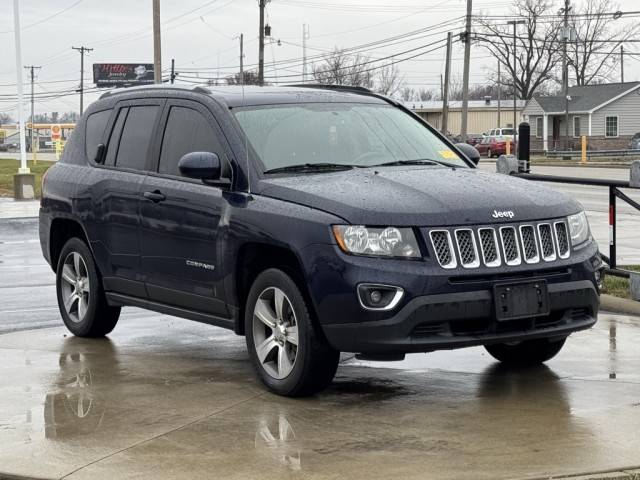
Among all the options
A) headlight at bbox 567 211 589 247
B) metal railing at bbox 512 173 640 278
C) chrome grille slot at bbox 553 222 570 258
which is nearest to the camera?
chrome grille slot at bbox 553 222 570 258

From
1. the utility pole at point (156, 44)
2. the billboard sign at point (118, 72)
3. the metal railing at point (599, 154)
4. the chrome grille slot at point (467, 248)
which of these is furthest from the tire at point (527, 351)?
the billboard sign at point (118, 72)

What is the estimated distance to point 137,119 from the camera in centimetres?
875

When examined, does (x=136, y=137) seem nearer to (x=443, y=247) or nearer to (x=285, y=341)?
(x=285, y=341)

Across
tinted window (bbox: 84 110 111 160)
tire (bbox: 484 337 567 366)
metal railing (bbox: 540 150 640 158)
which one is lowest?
tire (bbox: 484 337 567 366)

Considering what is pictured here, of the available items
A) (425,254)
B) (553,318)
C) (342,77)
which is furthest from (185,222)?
(342,77)

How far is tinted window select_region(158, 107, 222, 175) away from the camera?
7891 mm

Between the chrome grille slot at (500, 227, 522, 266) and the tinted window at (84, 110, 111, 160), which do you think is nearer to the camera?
the chrome grille slot at (500, 227, 522, 266)

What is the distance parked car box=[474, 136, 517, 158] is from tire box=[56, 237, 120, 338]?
5857 cm

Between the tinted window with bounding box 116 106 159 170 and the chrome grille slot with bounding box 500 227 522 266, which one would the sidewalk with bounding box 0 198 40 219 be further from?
the chrome grille slot with bounding box 500 227 522 266

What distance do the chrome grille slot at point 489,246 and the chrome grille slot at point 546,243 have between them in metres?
0.34

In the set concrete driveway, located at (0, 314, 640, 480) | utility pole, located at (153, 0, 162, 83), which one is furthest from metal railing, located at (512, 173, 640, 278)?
utility pole, located at (153, 0, 162, 83)

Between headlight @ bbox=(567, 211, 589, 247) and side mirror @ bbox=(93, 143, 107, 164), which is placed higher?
side mirror @ bbox=(93, 143, 107, 164)

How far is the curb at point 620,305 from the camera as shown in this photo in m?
9.94

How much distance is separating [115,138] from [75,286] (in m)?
1.22
